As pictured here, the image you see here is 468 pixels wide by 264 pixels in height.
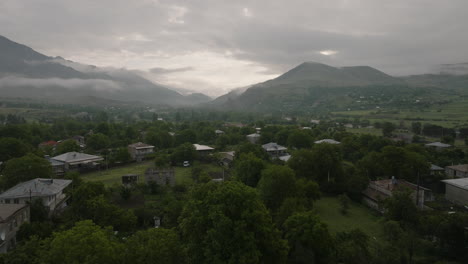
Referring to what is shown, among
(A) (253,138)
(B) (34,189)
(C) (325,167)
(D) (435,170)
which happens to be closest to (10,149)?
(B) (34,189)

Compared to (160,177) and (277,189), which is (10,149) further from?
(277,189)

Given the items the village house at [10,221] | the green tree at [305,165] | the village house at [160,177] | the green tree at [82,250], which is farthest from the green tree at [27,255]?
the green tree at [305,165]

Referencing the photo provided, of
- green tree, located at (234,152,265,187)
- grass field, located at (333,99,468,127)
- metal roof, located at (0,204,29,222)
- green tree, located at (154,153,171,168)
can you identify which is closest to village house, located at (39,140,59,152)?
green tree, located at (154,153,171,168)

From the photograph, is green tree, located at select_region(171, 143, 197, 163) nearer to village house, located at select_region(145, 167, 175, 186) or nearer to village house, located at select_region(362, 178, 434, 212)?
village house, located at select_region(145, 167, 175, 186)

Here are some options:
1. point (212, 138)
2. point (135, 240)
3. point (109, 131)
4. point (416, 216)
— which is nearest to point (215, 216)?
point (135, 240)

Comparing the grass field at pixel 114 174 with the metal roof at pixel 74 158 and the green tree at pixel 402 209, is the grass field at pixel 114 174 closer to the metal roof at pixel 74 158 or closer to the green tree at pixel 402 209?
the metal roof at pixel 74 158

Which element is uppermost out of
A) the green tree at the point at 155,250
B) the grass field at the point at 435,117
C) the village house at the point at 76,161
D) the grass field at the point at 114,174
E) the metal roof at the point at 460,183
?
the grass field at the point at 435,117
